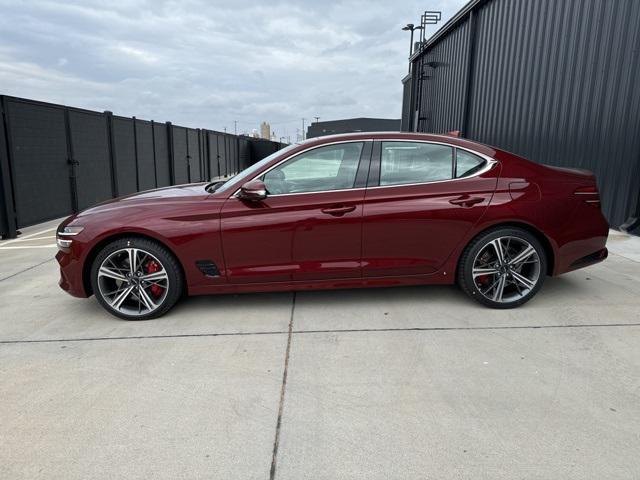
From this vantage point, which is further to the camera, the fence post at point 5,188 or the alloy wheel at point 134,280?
the fence post at point 5,188

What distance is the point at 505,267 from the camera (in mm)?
4078

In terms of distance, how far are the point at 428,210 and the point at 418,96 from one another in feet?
64.5

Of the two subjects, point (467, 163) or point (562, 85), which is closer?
point (467, 163)

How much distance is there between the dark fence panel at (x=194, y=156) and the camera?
1730 centimetres

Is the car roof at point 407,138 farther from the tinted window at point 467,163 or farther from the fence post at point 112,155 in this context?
the fence post at point 112,155

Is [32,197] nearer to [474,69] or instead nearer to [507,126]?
[507,126]

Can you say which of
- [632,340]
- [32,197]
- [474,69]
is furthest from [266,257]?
[474,69]

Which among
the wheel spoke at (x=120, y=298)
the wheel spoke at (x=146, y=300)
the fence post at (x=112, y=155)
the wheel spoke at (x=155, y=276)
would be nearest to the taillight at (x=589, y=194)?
the wheel spoke at (x=155, y=276)

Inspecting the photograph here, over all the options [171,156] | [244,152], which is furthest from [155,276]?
[244,152]

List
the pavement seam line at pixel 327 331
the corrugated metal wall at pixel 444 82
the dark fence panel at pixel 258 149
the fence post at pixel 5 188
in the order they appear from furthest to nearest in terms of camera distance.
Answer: the dark fence panel at pixel 258 149
the corrugated metal wall at pixel 444 82
the fence post at pixel 5 188
the pavement seam line at pixel 327 331

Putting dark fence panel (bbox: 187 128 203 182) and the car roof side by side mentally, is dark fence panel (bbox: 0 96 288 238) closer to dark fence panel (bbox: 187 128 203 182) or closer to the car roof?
dark fence panel (bbox: 187 128 203 182)

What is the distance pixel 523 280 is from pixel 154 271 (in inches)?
126

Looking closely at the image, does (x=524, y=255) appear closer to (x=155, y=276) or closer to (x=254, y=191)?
(x=254, y=191)

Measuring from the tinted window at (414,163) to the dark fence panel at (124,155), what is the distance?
29.9 ft
